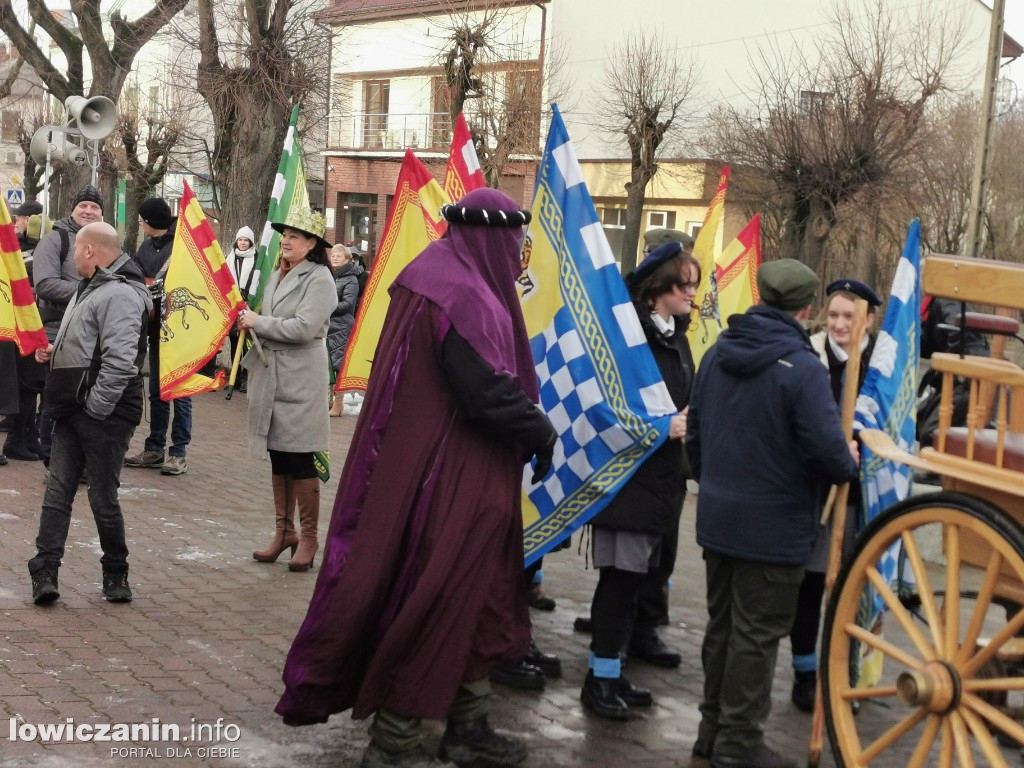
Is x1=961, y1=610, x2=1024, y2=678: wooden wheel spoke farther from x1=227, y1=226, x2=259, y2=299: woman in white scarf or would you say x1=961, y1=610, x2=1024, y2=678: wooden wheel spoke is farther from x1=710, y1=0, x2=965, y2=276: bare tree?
x1=710, y1=0, x2=965, y2=276: bare tree

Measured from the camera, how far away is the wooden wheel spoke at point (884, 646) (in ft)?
13.0

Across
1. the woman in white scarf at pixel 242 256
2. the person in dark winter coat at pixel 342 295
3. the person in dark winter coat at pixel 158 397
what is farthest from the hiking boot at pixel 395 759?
the woman in white scarf at pixel 242 256

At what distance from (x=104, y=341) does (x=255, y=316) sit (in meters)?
1.08

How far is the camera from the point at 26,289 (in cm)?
764

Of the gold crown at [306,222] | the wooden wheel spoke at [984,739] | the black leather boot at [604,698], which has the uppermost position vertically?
the gold crown at [306,222]

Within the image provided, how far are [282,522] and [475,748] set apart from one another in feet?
10.2

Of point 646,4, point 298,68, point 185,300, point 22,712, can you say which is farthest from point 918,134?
point 22,712

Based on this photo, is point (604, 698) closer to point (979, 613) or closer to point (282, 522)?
point (979, 613)

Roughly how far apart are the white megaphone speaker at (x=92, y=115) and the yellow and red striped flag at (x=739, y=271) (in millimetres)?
8644

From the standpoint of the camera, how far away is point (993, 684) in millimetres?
3609

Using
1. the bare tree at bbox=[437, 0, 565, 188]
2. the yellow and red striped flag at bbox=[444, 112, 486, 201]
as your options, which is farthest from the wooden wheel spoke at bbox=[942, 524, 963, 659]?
the bare tree at bbox=[437, 0, 565, 188]

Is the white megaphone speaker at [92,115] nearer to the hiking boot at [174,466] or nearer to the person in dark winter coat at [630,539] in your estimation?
the hiking boot at [174,466]

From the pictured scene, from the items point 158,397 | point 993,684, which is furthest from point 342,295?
point 993,684

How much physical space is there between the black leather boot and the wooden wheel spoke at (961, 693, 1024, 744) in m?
1.70
